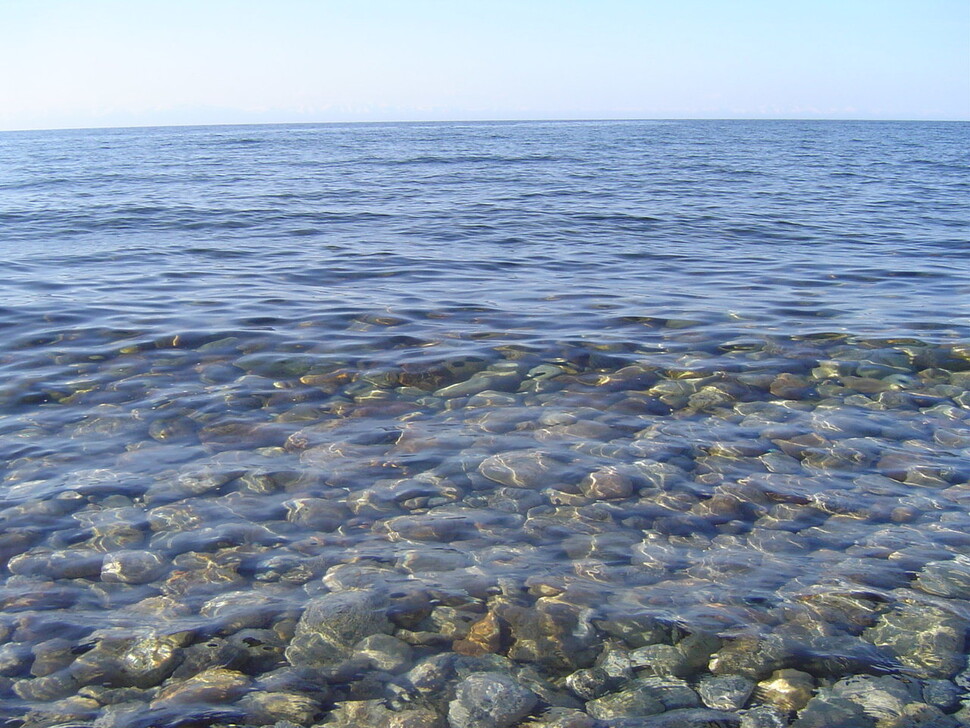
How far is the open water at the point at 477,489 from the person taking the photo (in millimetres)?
3945

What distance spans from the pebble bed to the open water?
2 centimetres

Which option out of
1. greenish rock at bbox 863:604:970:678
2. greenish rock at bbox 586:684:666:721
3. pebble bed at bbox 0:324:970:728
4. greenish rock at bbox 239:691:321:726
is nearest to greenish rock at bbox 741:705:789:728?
pebble bed at bbox 0:324:970:728

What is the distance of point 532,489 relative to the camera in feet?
19.1

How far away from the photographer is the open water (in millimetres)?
3945

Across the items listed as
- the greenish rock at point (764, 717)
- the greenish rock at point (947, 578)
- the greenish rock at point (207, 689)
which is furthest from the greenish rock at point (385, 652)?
the greenish rock at point (947, 578)

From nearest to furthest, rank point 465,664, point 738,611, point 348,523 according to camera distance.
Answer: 1. point 465,664
2. point 738,611
3. point 348,523

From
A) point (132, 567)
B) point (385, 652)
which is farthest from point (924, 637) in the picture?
point (132, 567)

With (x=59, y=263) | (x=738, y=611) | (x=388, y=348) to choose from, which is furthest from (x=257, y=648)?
(x=59, y=263)

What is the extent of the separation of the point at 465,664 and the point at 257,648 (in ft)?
3.69

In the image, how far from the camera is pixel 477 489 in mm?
5832

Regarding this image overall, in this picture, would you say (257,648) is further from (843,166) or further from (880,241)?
(843,166)

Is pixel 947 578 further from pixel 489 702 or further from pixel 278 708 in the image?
pixel 278 708

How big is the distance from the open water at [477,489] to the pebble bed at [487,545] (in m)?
0.02

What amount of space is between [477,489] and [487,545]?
78 centimetres
